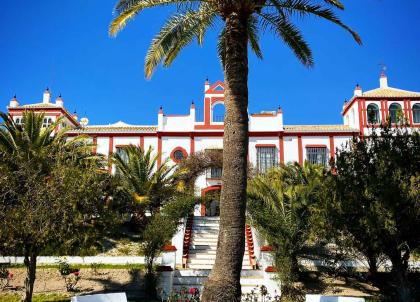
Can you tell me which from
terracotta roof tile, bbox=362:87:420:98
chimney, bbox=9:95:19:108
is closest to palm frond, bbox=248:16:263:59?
terracotta roof tile, bbox=362:87:420:98

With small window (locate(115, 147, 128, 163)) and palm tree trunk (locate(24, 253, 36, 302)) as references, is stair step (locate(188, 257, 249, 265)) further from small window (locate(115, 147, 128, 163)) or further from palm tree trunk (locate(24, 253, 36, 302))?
small window (locate(115, 147, 128, 163))

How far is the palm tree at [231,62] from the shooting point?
9359 millimetres

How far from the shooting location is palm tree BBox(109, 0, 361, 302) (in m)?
9.36

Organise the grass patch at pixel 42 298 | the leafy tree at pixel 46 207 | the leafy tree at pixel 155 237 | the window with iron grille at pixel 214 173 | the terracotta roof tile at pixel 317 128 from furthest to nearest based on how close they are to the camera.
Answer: the terracotta roof tile at pixel 317 128
the window with iron grille at pixel 214 173
the leafy tree at pixel 155 237
the grass patch at pixel 42 298
the leafy tree at pixel 46 207

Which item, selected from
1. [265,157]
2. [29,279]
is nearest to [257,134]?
[265,157]

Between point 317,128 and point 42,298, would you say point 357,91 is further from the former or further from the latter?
point 42,298

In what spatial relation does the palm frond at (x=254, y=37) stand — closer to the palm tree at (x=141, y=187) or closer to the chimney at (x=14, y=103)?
the palm tree at (x=141, y=187)

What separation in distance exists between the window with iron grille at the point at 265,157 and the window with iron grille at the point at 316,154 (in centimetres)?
234

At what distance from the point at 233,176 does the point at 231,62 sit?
2555mm

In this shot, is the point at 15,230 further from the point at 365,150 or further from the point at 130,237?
the point at 130,237

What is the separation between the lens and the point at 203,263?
710 inches

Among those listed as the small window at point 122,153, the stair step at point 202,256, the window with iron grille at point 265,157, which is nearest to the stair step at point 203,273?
the stair step at point 202,256

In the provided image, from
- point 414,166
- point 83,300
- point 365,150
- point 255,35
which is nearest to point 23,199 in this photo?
point 83,300

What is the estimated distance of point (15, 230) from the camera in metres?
11.4
